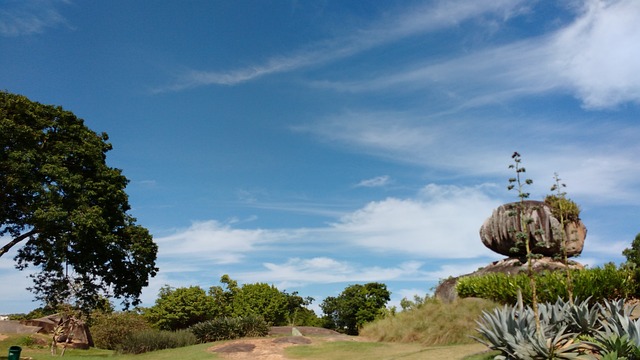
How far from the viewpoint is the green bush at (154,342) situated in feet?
78.9

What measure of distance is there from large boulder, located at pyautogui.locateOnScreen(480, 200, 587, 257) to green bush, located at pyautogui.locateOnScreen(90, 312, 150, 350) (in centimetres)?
2549

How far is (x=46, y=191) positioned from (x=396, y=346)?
677 inches

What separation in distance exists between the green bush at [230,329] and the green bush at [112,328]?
1273 cm

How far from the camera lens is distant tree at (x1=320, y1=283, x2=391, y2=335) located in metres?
44.0

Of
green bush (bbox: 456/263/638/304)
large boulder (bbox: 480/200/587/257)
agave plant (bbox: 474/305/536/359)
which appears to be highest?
large boulder (bbox: 480/200/587/257)

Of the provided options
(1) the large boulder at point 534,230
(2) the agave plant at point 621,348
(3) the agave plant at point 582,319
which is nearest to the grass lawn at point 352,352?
(3) the agave plant at point 582,319

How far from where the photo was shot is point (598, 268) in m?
24.9

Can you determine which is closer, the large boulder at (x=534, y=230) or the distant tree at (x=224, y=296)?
the large boulder at (x=534, y=230)

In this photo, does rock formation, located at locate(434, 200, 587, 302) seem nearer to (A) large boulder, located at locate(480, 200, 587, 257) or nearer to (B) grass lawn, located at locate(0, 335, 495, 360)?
(A) large boulder, located at locate(480, 200, 587, 257)

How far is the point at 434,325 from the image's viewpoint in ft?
68.5

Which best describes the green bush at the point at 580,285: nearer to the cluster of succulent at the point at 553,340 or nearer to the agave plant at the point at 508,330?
the cluster of succulent at the point at 553,340

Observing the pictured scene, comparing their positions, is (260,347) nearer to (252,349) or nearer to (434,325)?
(252,349)

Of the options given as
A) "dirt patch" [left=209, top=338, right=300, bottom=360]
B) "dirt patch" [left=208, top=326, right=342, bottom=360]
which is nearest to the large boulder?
"dirt patch" [left=208, top=326, right=342, bottom=360]

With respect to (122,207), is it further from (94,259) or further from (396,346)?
(396,346)
